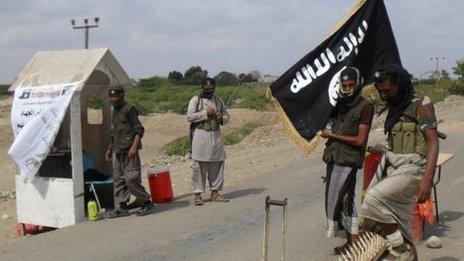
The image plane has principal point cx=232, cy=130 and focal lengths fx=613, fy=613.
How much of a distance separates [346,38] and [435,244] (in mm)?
2316

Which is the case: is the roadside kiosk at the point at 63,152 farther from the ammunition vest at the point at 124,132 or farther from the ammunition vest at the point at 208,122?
the ammunition vest at the point at 208,122

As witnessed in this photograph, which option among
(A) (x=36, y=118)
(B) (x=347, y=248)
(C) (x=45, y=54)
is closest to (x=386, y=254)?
(B) (x=347, y=248)

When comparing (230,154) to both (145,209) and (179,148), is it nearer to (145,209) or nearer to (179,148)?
(179,148)

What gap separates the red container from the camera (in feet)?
30.2

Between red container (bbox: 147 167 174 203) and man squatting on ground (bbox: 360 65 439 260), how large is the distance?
15.2 feet

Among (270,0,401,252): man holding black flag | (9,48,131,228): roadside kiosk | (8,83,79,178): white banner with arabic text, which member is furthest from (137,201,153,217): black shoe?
(270,0,401,252): man holding black flag

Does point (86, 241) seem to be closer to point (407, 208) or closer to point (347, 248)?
point (347, 248)

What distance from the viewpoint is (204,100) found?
8.77 meters

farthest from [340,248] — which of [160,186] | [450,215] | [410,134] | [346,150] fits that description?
[160,186]

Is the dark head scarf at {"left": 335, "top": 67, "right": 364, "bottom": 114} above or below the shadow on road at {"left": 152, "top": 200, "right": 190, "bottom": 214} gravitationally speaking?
above

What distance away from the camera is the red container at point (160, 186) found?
921 cm

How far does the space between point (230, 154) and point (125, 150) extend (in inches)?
378

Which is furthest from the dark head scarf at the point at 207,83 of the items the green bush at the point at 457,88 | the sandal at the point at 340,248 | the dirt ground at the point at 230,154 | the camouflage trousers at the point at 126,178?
the green bush at the point at 457,88

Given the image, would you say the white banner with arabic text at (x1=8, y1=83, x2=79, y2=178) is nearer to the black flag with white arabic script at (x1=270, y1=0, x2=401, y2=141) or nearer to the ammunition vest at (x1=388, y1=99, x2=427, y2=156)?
the black flag with white arabic script at (x1=270, y1=0, x2=401, y2=141)
